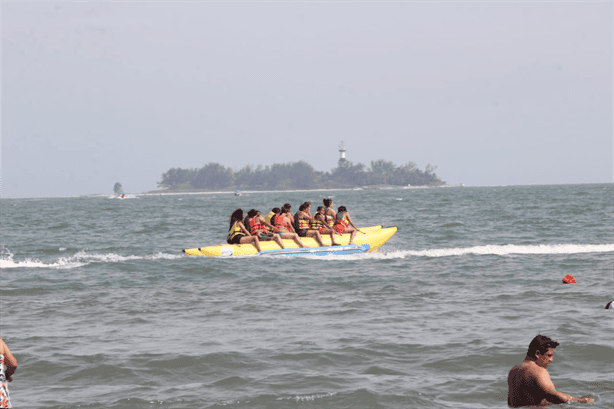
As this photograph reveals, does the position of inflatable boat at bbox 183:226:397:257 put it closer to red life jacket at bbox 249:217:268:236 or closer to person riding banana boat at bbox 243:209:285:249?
person riding banana boat at bbox 243:209:285:249

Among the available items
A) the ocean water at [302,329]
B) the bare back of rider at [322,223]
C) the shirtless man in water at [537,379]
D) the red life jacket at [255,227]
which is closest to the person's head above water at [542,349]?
the shirtless man in water at [537,379]

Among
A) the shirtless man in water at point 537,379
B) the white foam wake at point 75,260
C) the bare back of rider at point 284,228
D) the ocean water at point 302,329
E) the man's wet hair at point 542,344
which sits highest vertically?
the bare back of rider at point 284,228

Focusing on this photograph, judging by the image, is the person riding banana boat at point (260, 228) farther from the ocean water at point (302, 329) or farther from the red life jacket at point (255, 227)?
the ocean water at point (302, 329)

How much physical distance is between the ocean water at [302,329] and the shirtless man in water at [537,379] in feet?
2.72

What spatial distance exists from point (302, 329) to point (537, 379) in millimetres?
4335

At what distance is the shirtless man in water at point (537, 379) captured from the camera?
16.6ft

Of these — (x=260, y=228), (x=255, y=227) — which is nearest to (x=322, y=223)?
(x=260, y=228)

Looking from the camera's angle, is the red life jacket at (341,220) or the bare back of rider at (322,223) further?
the red life jacket at (341,220)

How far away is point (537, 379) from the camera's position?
5078 mm

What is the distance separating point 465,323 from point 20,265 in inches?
540

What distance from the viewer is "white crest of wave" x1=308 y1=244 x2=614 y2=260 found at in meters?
18.2

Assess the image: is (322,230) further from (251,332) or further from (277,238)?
(251,332)

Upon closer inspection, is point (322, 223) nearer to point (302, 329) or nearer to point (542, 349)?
point (302, 329)

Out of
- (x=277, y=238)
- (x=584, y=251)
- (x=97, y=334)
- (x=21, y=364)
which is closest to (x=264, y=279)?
(x=277, y=238)
